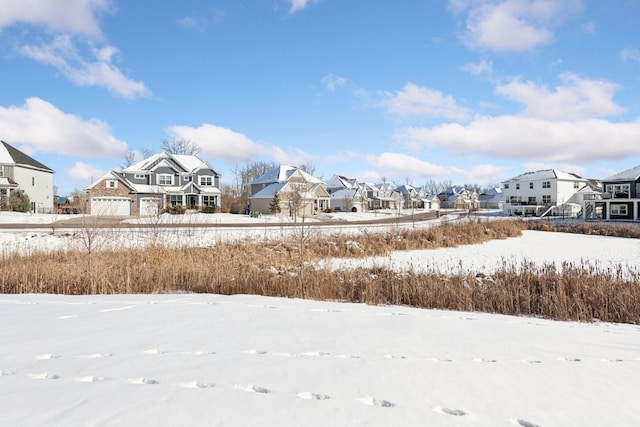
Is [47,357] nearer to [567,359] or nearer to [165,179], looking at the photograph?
[567,359]

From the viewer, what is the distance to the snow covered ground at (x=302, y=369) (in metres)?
2.71

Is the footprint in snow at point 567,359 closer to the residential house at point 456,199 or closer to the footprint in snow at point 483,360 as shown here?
the footprint in snow at point 483,360

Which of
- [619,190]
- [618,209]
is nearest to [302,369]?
[619,190]

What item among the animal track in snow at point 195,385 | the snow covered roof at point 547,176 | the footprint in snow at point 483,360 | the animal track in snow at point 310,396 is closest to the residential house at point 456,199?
the snow covered roof at point 547,176

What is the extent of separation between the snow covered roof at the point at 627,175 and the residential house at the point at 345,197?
36.4 m

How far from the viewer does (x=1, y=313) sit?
5.46 m

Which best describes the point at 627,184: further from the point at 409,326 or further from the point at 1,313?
the point at 1,313

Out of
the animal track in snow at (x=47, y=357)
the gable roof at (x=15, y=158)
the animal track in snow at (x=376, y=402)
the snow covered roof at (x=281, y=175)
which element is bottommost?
the animal track in snow at (x=376, y=402)

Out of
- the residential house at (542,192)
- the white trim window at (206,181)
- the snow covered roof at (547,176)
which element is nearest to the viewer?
the white trim window at (206,181)

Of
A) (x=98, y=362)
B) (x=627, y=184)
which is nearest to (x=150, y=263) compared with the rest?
(x=98, y=362)

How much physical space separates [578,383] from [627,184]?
53.0 meters

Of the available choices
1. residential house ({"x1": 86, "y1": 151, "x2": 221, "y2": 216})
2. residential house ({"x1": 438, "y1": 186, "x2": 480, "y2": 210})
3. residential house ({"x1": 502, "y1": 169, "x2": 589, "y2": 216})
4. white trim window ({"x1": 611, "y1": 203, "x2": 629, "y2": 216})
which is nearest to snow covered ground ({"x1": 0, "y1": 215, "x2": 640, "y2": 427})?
residential house ({"x1": 86, "y1": 151, "x2": 221, "y2": 216})

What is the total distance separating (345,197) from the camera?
2771 inches

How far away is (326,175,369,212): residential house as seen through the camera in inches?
2774
